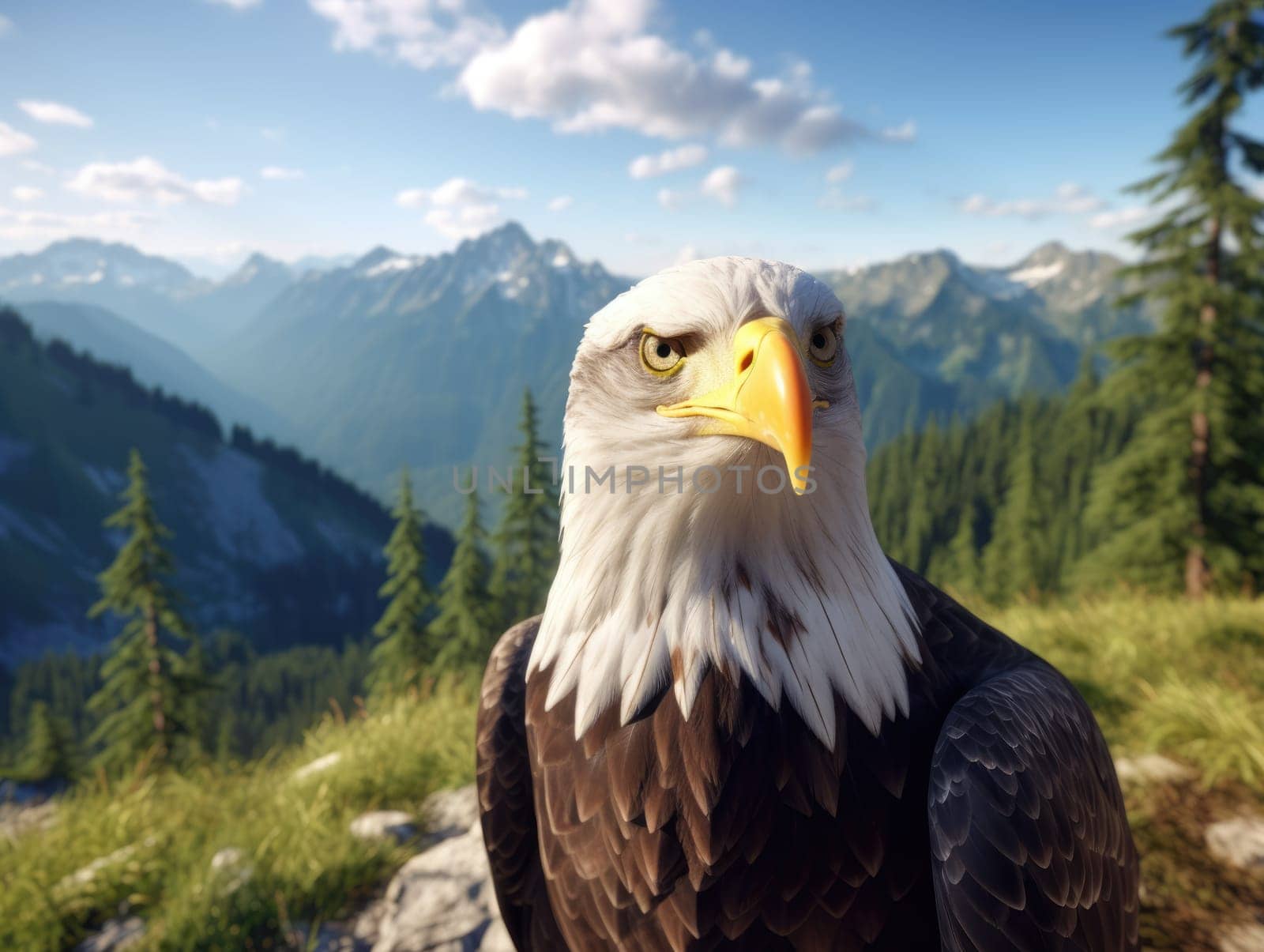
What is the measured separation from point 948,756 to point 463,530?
60.8ft

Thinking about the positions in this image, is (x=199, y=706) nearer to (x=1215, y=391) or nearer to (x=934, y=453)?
(x=1215, y=391)

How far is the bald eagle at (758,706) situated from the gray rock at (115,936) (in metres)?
3.28

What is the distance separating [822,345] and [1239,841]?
3858mm

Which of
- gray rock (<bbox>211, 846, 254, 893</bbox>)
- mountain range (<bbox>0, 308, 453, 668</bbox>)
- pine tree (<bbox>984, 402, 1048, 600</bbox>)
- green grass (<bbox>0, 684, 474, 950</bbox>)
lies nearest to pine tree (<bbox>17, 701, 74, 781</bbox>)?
green grass (<bbox>0, 684, 474, 950</bbox>)

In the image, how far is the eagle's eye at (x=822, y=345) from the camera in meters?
1.80

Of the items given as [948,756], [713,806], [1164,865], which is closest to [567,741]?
[713,806]

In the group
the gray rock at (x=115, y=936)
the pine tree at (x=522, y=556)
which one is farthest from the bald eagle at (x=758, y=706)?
the pine tree at (x=522, y=556)

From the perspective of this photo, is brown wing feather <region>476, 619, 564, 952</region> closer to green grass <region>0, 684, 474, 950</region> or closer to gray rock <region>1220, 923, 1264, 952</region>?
green grass <region>0, 684, 474, 950</region>

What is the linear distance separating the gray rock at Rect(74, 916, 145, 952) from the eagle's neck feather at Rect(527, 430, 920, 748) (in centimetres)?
362

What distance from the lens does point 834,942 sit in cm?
174

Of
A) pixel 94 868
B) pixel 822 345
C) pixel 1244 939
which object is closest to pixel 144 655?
pixel 94 868

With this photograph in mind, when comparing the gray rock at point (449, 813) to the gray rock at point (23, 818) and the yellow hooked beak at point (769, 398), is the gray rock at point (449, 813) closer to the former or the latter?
the gray rock at point (23, 818)

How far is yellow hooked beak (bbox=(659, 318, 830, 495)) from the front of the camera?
1.55 metres

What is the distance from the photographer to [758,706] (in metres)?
1.80
